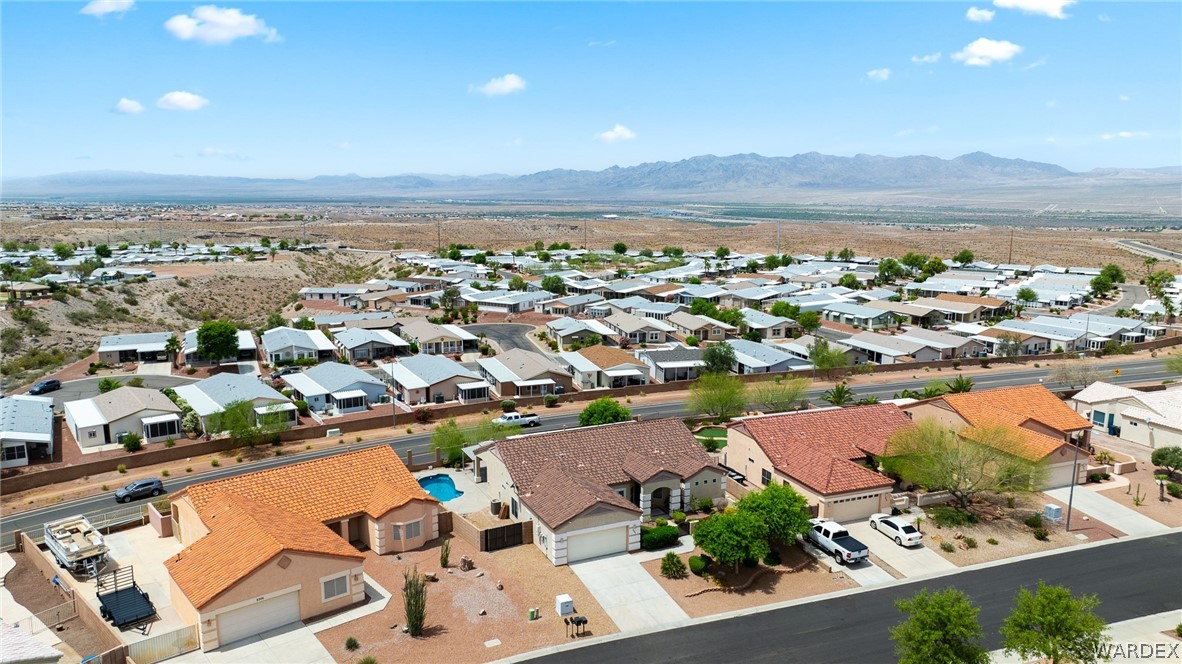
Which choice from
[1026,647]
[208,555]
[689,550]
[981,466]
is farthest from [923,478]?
[208,555]

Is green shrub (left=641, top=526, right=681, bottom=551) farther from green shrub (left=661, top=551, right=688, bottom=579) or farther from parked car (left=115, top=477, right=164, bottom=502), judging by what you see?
parked car (left=115, top=477, right=164, bottom=502)

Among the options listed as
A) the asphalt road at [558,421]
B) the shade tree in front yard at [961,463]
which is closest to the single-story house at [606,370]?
the asphalt road at [558,421]

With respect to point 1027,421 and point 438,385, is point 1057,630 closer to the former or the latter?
point 1027,421

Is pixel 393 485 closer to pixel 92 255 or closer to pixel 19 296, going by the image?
pixel 19 296

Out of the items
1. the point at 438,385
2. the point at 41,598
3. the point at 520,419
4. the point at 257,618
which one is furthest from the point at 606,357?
the point at 41,598

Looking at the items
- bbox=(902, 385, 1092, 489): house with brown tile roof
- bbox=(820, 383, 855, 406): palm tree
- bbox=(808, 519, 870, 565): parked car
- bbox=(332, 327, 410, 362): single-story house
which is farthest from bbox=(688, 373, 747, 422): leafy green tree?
bbox=(332, 327, 410, 362): single-story house

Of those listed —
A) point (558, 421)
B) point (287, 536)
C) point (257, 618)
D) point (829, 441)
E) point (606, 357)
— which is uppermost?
point (287, 536)
